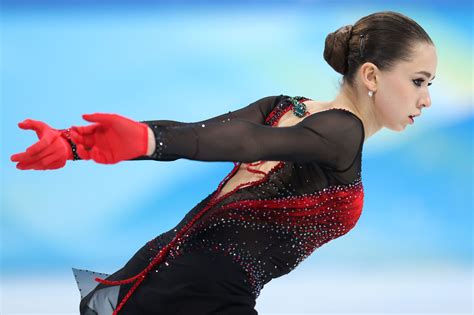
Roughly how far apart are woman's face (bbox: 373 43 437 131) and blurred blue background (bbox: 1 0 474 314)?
256 cm

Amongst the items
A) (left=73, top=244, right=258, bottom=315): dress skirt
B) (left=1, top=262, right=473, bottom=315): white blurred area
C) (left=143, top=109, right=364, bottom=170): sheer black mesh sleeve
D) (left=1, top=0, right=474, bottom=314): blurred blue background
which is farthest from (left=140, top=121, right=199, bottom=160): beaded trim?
(left=1, top=0, right=474, bottom=314): blurred blue background

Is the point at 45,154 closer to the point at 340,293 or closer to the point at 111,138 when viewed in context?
the point at 111,138

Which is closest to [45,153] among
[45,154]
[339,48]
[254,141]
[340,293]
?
[45,154]

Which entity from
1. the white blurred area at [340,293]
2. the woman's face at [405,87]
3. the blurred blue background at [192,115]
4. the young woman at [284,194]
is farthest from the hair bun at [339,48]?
the blurred blue background at [192,115]

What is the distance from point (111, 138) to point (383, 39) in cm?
84

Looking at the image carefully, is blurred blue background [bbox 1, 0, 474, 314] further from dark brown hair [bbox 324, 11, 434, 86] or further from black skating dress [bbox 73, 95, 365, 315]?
dark brown hair [bbox 324, 11, 434, 86]

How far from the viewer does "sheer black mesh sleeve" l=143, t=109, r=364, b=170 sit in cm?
187

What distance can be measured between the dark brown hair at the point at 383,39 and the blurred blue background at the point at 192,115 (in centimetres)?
263

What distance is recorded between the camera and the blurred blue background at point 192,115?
494 centimetres

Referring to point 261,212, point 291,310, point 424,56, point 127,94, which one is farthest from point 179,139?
point 127,94

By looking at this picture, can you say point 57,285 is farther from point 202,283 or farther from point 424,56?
point 424,56

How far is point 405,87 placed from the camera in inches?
90.1

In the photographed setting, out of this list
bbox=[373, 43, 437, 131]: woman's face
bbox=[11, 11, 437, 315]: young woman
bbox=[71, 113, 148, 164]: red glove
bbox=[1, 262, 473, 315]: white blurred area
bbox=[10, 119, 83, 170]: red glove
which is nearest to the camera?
bbox=[71, 113, 148, 164]: red glove

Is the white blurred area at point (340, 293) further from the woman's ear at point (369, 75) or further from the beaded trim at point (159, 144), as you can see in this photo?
the beaded trim at point (159, 144)
